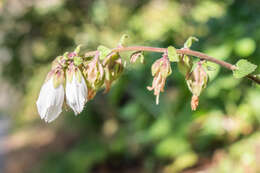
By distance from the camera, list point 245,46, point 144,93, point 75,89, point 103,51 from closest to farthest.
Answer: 1. point 75,89
2. point 103,51
3. point 245,46
4. point 144,93

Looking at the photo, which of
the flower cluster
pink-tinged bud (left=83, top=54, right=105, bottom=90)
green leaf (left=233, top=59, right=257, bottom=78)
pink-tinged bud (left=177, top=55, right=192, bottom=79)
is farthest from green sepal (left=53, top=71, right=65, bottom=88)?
green leaf (left=233, top=59, right=257, bottom=78)

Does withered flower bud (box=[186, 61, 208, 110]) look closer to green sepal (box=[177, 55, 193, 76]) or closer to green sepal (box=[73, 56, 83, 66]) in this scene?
green sepal (box=[177, 55, 193, 76])

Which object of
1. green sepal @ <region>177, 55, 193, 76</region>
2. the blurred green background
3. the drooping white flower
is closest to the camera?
the drooping white flower

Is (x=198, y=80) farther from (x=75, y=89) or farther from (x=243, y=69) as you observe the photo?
(x=75, y=89)

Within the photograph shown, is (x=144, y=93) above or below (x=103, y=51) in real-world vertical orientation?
below

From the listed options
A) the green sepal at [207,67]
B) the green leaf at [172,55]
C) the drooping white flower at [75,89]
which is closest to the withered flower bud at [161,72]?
the green leaf at [172,55]

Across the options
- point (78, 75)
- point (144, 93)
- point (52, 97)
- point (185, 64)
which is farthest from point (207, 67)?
point (144, 93)

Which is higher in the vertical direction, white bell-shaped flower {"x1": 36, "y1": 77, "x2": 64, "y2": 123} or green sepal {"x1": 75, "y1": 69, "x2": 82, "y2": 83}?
green sepal {"x1": 75, "y1": 69, "x2": 82, "y2": 83}

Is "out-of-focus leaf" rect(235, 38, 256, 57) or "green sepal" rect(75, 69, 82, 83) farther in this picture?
"out-of-focus leaf" rect(235, 38, 256, 57)
